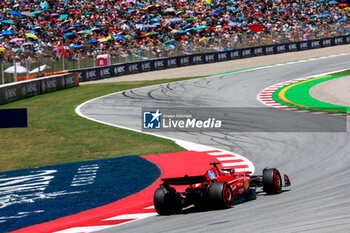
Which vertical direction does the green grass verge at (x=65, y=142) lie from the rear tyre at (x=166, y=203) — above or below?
below

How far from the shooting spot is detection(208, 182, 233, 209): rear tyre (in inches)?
354

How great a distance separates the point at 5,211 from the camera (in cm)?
1045

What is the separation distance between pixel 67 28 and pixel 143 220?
34.8m

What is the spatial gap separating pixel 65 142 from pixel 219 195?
10.3 m

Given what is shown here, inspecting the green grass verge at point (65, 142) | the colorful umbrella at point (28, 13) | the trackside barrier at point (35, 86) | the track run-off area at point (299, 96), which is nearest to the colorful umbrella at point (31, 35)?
the colorful umbrella at point (28, 13)

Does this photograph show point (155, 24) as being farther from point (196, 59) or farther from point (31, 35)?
point (31, 35)

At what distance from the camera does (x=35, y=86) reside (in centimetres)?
3206

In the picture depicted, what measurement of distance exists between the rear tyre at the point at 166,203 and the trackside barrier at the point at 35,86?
20917 millimetres

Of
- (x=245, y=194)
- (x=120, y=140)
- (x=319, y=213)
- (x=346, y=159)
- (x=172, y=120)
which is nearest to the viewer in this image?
(x=319, y=213)

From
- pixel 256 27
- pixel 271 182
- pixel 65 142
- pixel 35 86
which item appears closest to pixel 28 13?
pixel 35 86

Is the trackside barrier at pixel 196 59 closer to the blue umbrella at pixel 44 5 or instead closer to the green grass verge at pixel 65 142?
the blue umbrella at pixel 44 5

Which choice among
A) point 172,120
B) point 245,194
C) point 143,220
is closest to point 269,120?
point 172,120

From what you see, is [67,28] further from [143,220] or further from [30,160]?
[143,220]

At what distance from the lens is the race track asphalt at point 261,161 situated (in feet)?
26.0
